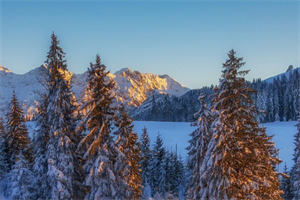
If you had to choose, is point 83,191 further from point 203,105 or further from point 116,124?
point 203,105

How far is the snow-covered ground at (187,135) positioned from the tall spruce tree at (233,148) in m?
45.7

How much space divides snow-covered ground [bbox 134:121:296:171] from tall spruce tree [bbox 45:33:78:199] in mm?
41909

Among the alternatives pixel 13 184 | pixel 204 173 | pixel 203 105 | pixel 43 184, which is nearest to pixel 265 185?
pixel 204 173

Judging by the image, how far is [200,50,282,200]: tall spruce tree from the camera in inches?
484

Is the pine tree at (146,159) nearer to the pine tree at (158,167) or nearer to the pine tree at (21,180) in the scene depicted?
the pine tree at (158,167)

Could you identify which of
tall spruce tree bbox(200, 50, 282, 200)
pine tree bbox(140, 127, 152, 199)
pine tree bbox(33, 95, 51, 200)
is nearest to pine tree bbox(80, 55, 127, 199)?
pine tree bbox(33, 95, 51, 200)

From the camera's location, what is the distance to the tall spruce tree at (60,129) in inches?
688

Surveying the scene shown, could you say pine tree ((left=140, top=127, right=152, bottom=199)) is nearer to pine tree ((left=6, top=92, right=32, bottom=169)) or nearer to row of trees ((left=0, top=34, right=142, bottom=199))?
pine tree ((left=6, top=92, right=32, bottom=169))

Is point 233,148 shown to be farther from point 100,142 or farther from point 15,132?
point 15,132

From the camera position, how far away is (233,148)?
41.2 feet

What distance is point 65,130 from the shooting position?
1823 cm

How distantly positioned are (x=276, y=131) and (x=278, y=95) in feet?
125

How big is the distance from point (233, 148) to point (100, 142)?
8.68 m

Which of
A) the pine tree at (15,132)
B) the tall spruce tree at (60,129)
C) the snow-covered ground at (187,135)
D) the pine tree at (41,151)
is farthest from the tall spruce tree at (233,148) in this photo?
the snow-covered ground at (187,135)
